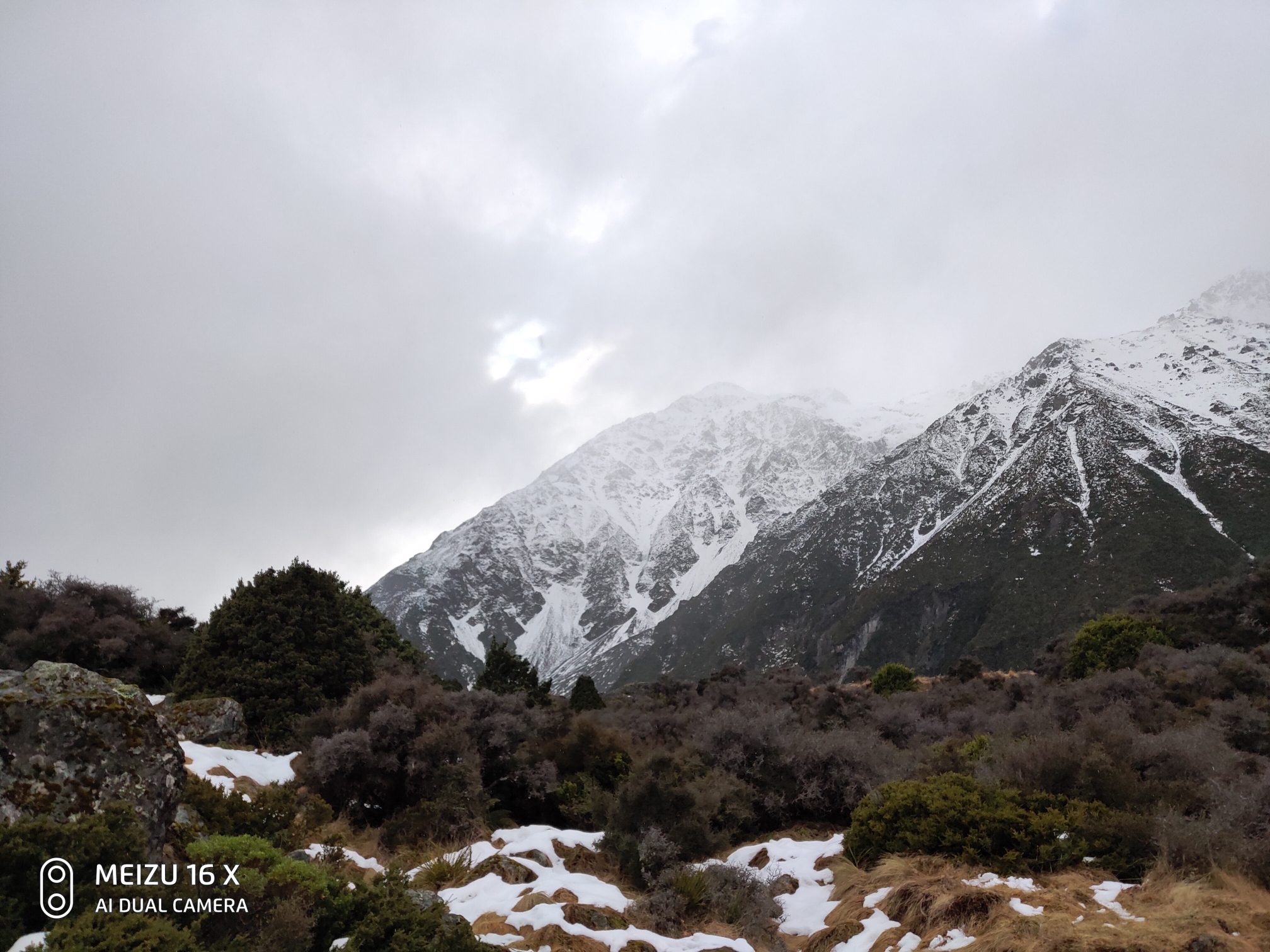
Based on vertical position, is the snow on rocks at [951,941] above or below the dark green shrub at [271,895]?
below

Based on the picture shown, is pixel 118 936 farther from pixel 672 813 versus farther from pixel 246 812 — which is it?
pixel 672 813

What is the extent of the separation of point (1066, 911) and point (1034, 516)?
106952 millimetres

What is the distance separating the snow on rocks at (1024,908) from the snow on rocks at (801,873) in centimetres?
150

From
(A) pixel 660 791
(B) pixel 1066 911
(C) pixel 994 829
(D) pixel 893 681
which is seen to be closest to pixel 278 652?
(A) pixel 660 791

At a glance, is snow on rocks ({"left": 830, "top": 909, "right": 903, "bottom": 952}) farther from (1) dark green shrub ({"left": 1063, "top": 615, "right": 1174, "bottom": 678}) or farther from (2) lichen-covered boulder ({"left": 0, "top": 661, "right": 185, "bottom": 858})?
(1) dark green shrub ({"left": 1063, "top": 615, "right": 1174, "bottom": 678})

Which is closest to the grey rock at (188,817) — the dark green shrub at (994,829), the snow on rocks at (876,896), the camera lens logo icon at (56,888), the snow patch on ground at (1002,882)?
the camera lens logo icon at (56,888)

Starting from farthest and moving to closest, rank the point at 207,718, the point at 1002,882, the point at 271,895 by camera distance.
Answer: the point at 207,718, the point at 1002,882, the point at 271,895

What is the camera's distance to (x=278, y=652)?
18719 millimetres

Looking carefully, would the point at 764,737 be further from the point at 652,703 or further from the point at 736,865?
the point at 652,703

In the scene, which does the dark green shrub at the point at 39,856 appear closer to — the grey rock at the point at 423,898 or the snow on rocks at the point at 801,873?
the grey rock at the point at 423,898

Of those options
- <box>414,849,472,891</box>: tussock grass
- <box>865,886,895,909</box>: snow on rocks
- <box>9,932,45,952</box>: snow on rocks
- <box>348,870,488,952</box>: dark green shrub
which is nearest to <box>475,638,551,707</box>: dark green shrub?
<box>414,849,472,891</box>: tussock grass

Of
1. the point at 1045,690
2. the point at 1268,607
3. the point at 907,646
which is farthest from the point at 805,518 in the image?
the point at 1045,690

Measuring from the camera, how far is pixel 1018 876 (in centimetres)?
772

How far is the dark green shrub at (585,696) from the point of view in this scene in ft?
114
